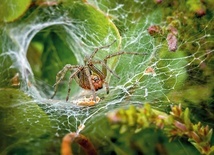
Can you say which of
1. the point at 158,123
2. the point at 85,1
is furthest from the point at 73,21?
the point at 158,123

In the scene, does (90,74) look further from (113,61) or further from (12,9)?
(12,9)

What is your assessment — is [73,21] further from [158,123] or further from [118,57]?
[158,123]

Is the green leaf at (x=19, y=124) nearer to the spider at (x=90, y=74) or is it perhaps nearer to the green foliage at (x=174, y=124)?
the spider at (x=90, y=74)

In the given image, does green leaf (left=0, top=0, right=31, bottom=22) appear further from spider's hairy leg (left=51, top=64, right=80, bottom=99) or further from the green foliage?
the green foliage

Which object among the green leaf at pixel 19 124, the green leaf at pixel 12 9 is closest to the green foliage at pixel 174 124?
the green leaf at pixel 19 124

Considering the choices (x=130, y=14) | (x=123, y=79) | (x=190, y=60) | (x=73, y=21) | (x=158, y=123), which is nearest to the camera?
(x=158, y=123)

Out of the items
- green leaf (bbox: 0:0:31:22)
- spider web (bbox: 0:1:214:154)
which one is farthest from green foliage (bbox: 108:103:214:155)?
green leaf (bbox: 0:0:31:22)
